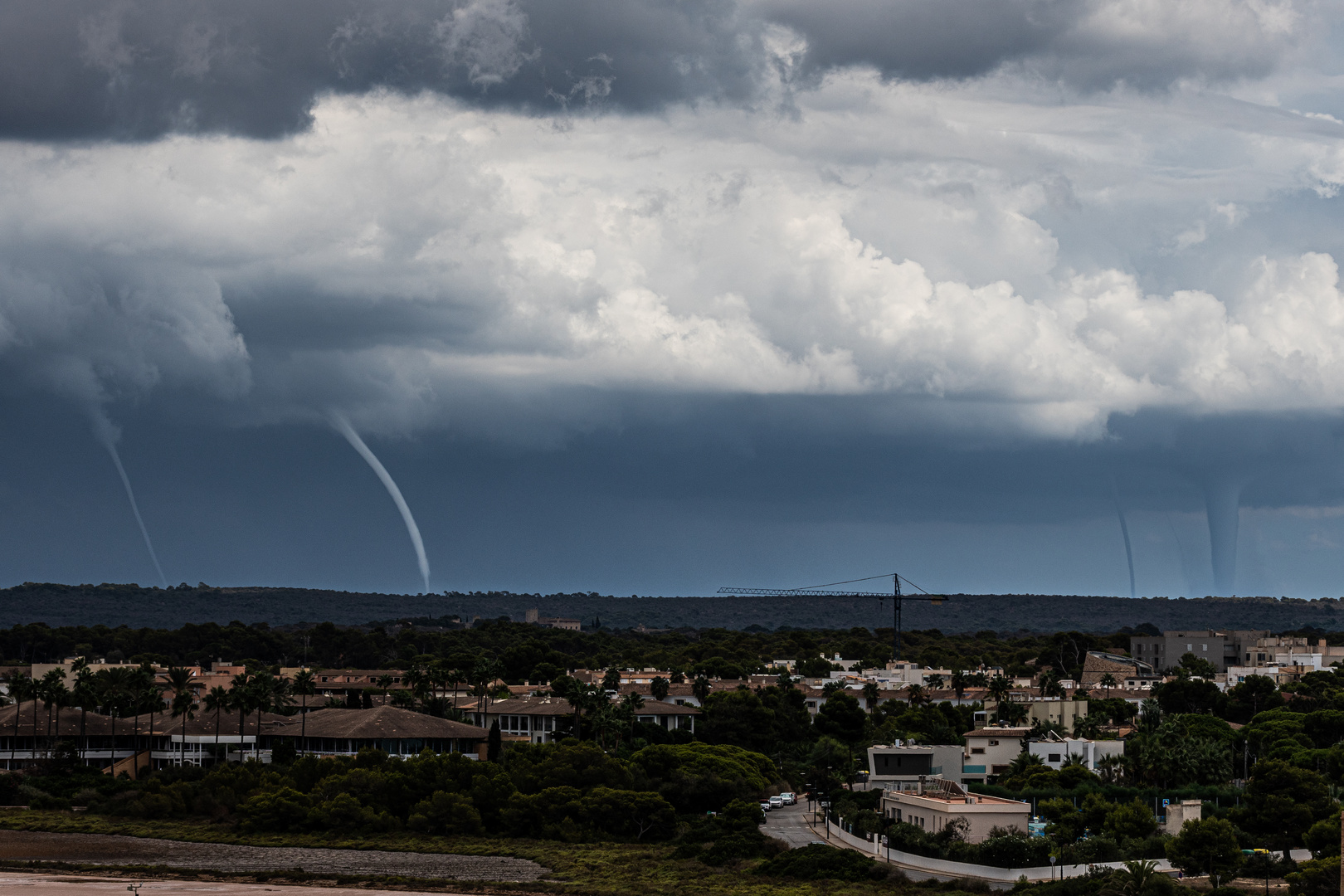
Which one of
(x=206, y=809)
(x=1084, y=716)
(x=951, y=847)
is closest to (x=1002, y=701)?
(x=1084, y=716)

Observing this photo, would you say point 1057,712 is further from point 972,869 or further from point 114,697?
point 114,697

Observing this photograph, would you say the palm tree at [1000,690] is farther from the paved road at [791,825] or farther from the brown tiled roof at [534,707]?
the brown tiled roof at [534,707]

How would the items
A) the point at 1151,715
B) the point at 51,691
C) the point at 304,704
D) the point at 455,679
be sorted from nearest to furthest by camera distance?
the point at 51,691, the point at 304,704, the point at 1151,715, the point at 455,679

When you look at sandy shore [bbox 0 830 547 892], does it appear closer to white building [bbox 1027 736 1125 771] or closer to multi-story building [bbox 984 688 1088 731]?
white building [bbox 1027 736 1125 771]

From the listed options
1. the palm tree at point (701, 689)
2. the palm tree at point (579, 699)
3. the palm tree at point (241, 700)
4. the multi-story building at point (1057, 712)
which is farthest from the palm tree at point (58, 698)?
the multi-story building at point (1057, 712)

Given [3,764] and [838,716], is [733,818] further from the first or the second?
[3,764]

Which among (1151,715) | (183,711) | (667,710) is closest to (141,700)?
(183,711)
